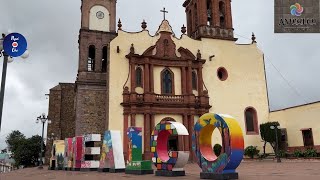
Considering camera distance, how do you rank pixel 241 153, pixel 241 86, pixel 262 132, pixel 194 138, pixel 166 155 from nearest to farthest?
pixel 241 153 < pixel 194 138 < pixel 166 155 < pixel 262 132 < pixel 241 86

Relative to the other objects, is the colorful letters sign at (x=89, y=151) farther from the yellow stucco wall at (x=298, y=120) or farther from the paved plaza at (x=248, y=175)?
the yellow stucco wall at (x=298, y=120)

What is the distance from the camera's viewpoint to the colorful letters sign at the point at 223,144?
428 inches

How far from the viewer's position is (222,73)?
3116cm

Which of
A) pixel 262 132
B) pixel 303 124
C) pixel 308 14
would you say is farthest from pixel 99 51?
pixel 308 14

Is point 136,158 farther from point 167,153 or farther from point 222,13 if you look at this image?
point 222,13

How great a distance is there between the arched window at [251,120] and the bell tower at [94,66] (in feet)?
42.4

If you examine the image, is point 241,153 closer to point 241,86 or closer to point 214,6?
point 241,86

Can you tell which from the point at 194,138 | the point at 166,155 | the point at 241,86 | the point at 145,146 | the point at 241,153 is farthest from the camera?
the point at 241,86

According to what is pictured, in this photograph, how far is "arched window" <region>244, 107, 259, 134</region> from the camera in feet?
100

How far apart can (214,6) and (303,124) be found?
1359 cm

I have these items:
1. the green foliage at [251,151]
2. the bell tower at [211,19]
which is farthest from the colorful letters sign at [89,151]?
the bell tower at [211,19]

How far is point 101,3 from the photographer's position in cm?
3234

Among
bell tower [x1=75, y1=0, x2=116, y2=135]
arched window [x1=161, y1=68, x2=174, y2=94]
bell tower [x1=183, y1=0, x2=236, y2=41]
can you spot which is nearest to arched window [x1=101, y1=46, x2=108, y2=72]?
bell tower [x1=75, y1=0, x2=116, y2=135]

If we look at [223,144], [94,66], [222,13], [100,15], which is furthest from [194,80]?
[223,144]
